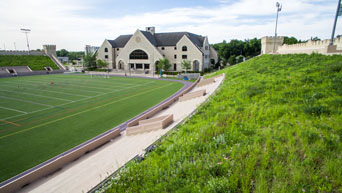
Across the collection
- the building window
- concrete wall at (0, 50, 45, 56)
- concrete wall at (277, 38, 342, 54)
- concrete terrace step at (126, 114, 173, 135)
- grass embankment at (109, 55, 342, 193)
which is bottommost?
concrete terrace step at (126, 114, 173, 135)

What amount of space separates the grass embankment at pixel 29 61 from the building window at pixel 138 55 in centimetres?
3011

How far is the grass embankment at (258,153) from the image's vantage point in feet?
15.6

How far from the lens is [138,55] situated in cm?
6162

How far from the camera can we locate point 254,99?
1068 cm

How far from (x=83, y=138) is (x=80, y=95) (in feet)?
54.6

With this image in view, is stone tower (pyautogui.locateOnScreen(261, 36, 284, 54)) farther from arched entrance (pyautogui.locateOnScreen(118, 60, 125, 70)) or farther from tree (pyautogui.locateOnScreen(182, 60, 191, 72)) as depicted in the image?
arched entrance (pyautogui.locateOnScreen(118, 60, 125, 70))

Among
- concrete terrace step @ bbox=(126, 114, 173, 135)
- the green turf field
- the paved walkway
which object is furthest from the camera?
concrete terrace step @ bbox=(126, 114, 173, 135)

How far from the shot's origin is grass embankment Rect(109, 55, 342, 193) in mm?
4746

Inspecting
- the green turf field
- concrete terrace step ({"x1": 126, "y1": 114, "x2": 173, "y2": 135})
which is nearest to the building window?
the green turf field

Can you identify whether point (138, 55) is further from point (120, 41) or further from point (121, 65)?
point (120, 41)

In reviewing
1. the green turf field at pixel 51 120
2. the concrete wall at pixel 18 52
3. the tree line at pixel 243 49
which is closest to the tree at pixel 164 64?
the green turf field at pixel 51 120

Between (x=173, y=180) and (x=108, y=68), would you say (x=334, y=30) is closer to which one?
(x=173, y=180)

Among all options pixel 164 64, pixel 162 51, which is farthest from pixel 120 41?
pixel 164 64

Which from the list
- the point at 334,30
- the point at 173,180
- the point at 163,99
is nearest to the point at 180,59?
the point at 163,99
